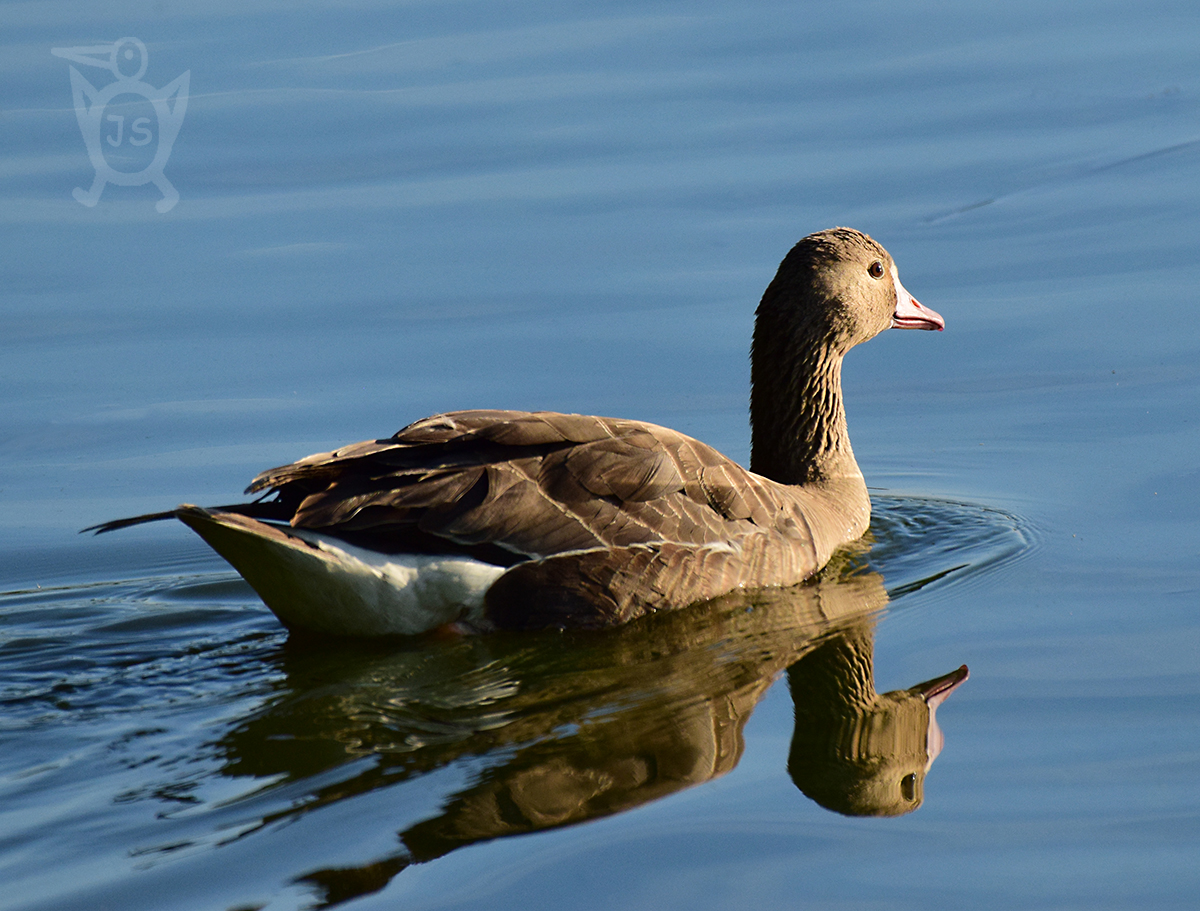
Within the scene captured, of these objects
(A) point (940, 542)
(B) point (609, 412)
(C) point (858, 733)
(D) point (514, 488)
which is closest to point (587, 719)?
(C) point (858, 733)

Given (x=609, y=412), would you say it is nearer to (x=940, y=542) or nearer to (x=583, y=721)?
(x=940, y=542)

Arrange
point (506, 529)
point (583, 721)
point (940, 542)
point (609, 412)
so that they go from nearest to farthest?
1. point (583, 721)
2. point (506, 529)
3. point (940, 542)
4. point (609, 412)

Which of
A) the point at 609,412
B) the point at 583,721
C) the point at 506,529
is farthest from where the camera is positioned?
the point at 609,412

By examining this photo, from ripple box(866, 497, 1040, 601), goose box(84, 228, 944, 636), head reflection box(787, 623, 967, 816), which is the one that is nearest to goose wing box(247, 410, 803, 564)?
goose box(84, 228, 944, 636)

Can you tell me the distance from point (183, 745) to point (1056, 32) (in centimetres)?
1309

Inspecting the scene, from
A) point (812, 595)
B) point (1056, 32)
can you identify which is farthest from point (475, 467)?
point (1056, 32)

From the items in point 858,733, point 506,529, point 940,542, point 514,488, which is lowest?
→ point 858,733

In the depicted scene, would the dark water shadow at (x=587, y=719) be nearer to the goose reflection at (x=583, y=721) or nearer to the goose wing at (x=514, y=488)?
the goose reflection at (x=583, y=721)

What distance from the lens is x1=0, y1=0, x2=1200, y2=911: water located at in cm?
564

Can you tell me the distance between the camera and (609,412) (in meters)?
10.7

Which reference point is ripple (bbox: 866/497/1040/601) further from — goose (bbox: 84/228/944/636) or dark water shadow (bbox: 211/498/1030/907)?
goose (bbox: 84/228/944/636)

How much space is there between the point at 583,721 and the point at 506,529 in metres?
1.42

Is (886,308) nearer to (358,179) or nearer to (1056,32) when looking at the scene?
(358,179)

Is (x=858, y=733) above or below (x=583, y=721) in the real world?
below
